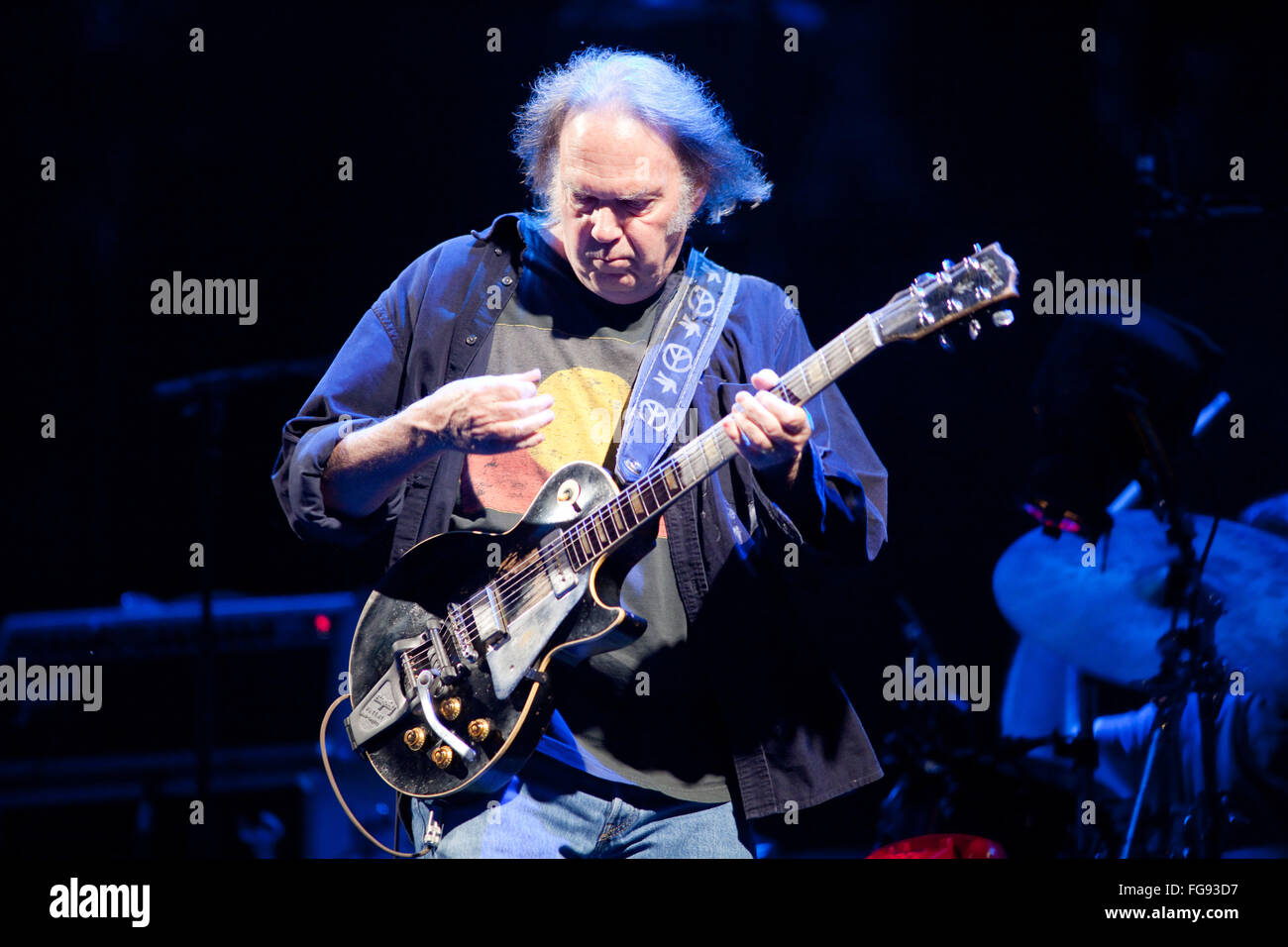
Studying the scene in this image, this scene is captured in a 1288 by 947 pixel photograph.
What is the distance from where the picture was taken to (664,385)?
100.0 inches

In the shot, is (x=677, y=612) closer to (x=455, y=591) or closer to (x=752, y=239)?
(x=455, y=591)

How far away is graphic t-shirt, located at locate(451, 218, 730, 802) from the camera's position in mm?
2369

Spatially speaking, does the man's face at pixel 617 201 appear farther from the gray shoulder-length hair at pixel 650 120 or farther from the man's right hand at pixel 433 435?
the man's right hand at pixel 433 435

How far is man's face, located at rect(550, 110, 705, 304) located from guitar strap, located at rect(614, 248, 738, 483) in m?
0.12

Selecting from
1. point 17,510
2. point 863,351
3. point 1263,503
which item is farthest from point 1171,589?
point 17,510

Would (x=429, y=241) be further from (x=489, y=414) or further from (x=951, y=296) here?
(x=951, y=296)

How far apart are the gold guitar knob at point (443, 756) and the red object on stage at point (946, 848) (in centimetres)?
121

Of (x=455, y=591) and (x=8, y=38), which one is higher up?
(x=8, y=38)

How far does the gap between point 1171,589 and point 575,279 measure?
5.89ft

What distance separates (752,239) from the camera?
3.59 meters
